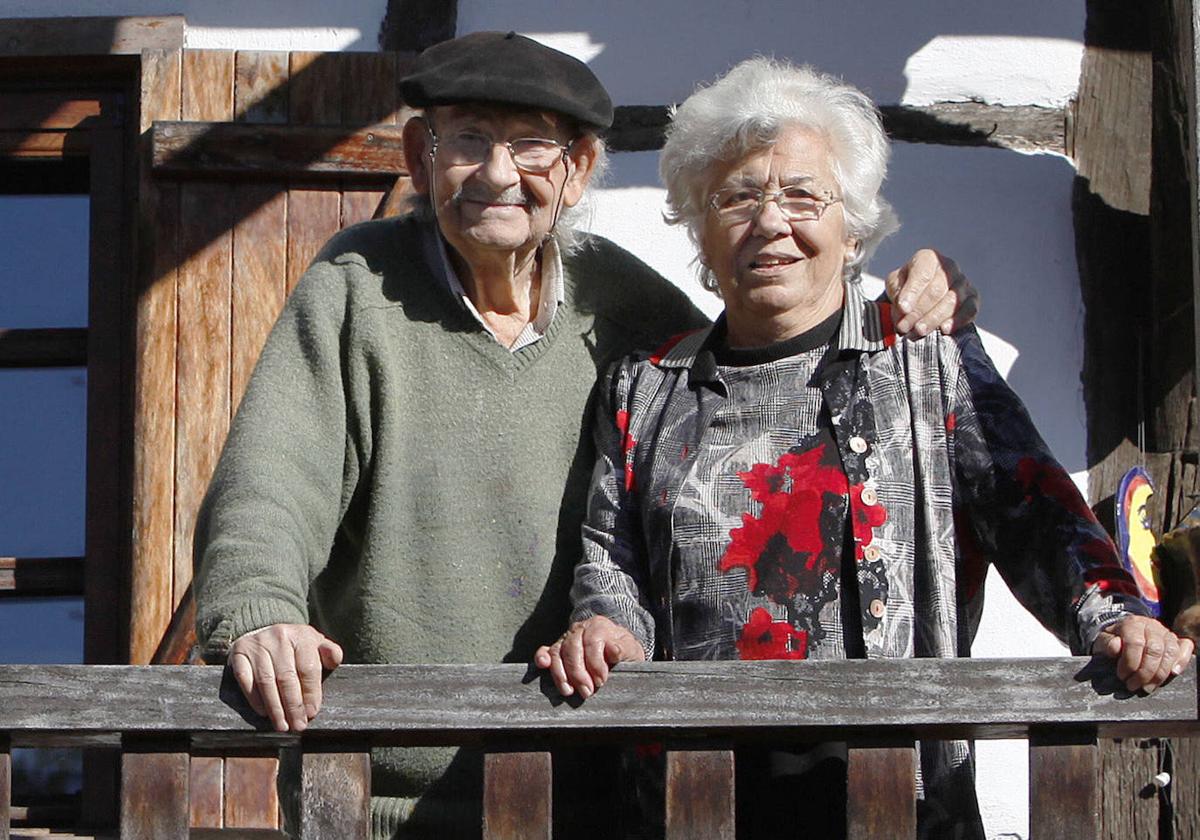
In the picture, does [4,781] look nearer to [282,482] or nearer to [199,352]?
[282,482]

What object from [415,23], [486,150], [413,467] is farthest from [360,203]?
[413,467]

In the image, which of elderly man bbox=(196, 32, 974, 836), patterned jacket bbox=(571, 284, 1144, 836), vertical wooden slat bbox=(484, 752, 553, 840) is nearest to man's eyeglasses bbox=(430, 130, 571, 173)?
elderly man bbox=(196, 32, 974, 836)

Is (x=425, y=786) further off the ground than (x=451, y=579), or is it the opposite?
(x=451, y=579)

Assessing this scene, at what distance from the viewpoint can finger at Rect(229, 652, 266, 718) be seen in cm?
223

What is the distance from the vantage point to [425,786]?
2.67 meters

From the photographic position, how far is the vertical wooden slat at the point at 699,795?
228cm

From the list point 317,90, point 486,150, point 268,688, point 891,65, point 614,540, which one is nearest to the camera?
point 268,688

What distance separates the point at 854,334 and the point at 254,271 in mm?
1636

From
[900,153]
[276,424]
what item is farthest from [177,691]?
[900,153]

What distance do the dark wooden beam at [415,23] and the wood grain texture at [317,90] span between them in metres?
0.13

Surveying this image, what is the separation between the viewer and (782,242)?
8.86 feet

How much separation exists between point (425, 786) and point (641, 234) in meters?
1.63

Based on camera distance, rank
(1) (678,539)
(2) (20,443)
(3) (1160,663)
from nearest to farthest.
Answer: (3) (1160,663) → (1) (678,539) → (2) (20,443)

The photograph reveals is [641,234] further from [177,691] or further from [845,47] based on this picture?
[177,691]
